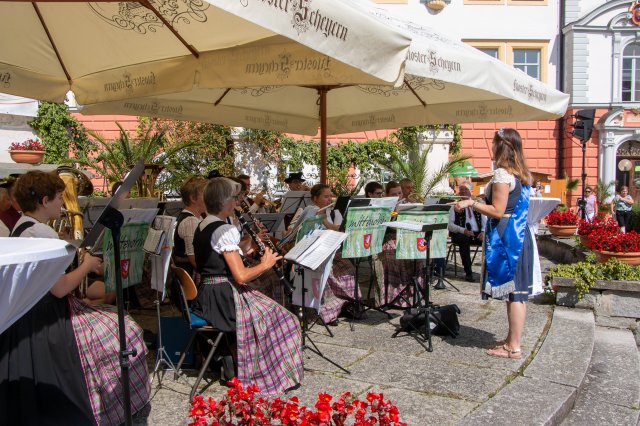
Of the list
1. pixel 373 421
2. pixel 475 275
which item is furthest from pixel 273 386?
pixel 475 275

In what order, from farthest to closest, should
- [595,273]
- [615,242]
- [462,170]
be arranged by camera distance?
[462,170] < [615,242] < [595,273]

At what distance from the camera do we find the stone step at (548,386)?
3412 millimetres

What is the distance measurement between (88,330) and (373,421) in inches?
71.5

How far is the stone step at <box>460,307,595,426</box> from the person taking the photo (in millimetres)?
3412

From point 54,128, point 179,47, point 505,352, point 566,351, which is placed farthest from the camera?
point 54,128

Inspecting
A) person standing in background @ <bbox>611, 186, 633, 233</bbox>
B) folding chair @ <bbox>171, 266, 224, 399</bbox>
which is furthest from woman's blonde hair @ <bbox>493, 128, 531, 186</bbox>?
person standing in background @ <bbox>611, 186, 633, 233</bbox>

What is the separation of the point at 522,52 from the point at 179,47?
20523mm

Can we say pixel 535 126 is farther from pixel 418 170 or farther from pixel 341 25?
pixel 341 25

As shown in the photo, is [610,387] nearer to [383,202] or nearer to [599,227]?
[383,202]

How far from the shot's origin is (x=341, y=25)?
3133mm

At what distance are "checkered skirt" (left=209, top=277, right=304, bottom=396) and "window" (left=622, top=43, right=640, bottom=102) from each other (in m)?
22.9

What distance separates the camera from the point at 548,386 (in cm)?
390

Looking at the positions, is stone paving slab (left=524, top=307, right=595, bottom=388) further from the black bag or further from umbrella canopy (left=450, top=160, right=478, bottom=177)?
umbrella canopy (left=450, top=160, right=478, bottom=177)

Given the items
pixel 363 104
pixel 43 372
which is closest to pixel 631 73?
pixel 363 104
